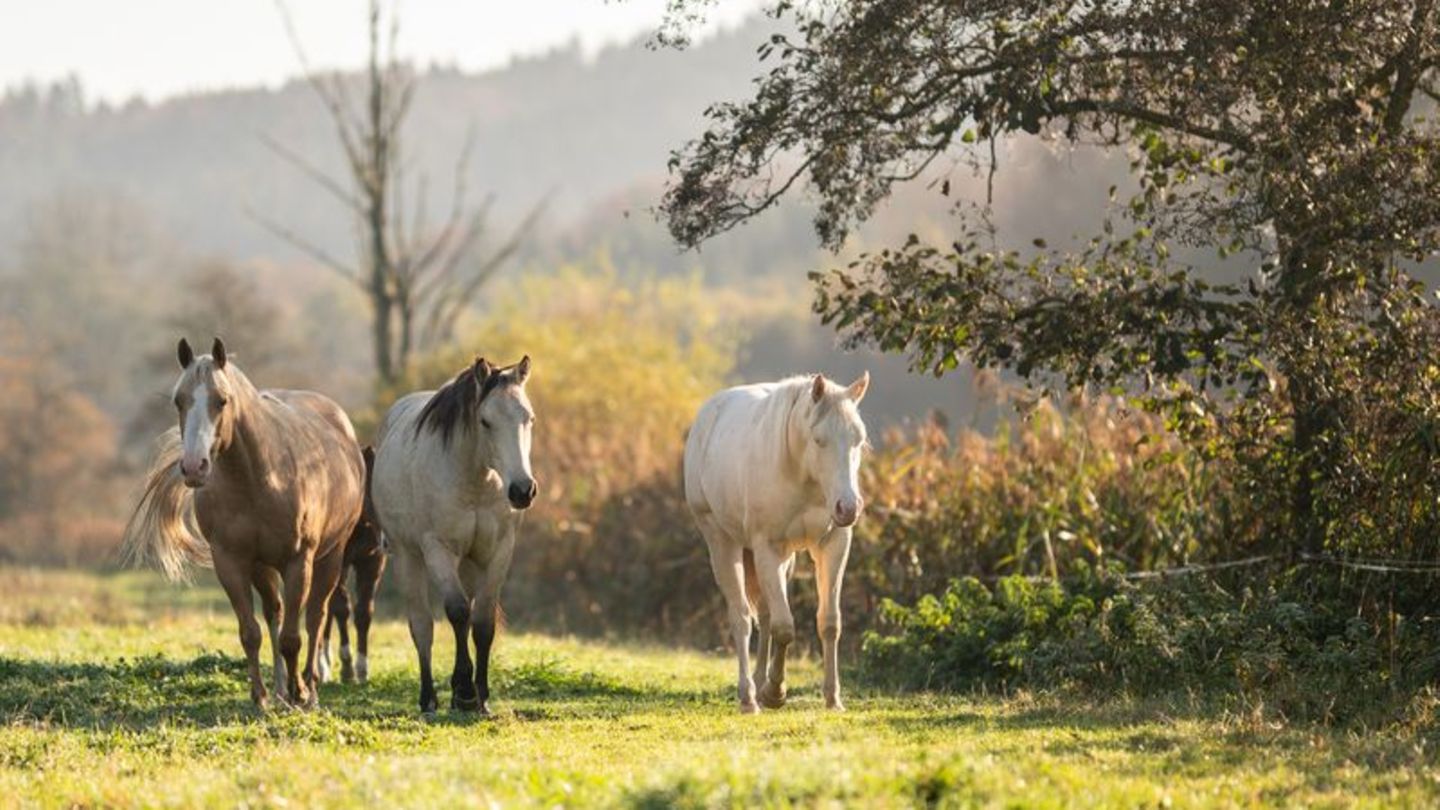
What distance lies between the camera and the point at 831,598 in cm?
1184

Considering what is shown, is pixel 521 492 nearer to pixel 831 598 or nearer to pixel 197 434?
pixel 197 434

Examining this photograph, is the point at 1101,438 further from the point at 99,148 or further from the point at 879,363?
the point at 99,148

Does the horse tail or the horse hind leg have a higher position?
the horse tail

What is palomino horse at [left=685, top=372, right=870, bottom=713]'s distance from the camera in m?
11.2

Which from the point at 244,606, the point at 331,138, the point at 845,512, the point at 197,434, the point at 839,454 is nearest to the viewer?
the point at 197,434

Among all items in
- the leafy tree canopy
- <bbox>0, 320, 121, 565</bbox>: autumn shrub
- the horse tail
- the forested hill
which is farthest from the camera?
the forested hill

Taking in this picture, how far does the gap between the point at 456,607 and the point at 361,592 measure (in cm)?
303

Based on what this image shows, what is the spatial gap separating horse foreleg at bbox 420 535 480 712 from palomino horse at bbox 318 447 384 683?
2297 millimetres

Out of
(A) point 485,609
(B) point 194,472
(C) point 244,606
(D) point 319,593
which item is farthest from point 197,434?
(D) point 319,593

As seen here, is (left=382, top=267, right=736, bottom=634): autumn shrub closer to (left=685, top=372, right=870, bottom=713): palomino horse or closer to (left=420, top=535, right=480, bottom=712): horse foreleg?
(left=685, top=372, right=870, bottom=713): palomino horse

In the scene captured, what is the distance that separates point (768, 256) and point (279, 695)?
70223mm

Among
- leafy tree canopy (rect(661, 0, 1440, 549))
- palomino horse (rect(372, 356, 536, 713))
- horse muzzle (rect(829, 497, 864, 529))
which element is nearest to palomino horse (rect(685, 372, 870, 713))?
horse muzzle (rect(829, 497, 864, 529))

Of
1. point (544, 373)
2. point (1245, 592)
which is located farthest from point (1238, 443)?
point (544, 373)

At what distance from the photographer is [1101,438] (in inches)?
675
